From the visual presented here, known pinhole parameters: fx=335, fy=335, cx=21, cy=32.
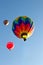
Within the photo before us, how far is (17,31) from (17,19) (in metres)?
1.11

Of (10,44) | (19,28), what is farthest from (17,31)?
(10,44)

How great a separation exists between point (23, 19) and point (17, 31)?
122 cm

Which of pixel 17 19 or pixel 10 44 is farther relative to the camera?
pixel 10 44

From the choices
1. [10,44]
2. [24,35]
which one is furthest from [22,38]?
[10,44]

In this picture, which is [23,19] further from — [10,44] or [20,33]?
[10,44]

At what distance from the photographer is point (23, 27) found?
28.4 meters

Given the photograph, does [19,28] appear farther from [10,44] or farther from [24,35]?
[10,44]

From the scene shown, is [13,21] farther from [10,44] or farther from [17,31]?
[10,44]

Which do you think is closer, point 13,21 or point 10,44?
point 13,21

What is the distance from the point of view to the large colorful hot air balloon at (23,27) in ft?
93.6

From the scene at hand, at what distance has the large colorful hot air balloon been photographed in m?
28.5

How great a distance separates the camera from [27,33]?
94.0 feet

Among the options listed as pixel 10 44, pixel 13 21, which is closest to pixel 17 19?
pixel 13 21

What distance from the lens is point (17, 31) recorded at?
2853 cm
